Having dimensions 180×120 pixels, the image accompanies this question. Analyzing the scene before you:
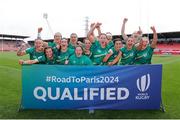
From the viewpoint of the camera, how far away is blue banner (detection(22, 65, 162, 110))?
7164 millimetres

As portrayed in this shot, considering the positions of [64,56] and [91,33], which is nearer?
[64,56]

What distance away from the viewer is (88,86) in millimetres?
7164

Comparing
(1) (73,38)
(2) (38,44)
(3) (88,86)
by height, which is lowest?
(3) (88,86)

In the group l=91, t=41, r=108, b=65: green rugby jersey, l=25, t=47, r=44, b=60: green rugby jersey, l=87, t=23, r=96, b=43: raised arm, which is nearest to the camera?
l=25, t=47, r=44, b=60: green rugby jersey

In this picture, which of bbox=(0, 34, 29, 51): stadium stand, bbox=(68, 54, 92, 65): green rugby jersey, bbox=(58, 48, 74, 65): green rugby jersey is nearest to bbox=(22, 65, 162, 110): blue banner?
bbox=(68, 54, 92, 65): green rugby jersey

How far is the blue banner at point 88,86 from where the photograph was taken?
7164mm

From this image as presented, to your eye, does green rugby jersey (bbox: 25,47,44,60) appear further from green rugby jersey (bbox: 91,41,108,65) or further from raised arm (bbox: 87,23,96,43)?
raised arm (bbox: 87,23,96,43)

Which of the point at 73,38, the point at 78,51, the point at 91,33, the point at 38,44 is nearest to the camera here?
the point at 78,51

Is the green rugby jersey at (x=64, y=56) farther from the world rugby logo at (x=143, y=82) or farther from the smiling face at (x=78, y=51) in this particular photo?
the world rugby logo at (x=143, y=82)

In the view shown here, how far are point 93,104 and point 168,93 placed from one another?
3500 mm

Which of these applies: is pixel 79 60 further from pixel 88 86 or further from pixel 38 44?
pixel 38 44

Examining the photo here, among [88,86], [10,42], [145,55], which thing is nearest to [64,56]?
[88,86]

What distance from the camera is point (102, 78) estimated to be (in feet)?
23.5

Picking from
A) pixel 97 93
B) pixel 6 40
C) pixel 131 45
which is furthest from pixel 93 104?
pixel 6 40
